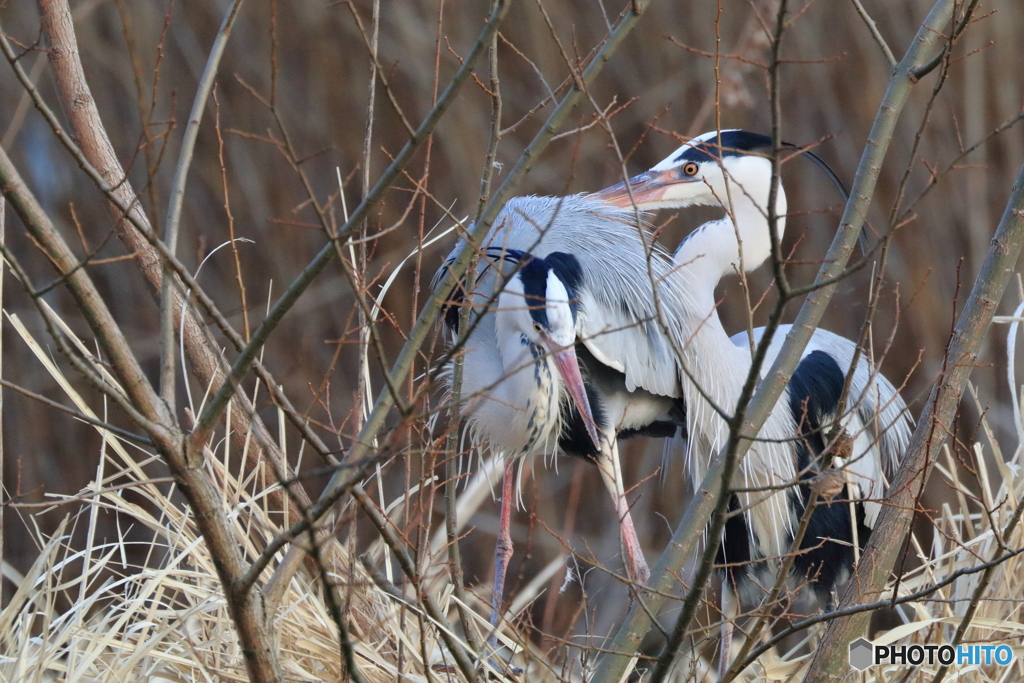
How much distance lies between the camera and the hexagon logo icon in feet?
4.93

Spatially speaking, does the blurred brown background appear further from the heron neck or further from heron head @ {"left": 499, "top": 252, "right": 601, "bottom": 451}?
heron head @ {"left": 499, "top": 252, "right": 601, "bottom": 451}

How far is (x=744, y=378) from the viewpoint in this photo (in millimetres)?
2172

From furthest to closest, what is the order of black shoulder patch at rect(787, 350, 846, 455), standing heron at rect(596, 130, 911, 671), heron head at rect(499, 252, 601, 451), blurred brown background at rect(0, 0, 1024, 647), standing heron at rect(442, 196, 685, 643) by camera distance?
blurred brown background at rect(0, 0, 1024, 647) → black shoulder patch at rect(787, 350, 846, 455) → standing heron at rect(596, 130, 911, 671) → standing heron at rect(442, 196, 685, 643) → heron head at rect(499, 252, 601, 451)

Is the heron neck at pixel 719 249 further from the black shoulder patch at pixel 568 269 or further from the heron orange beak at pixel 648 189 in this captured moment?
the black shoulder patch at pixel 568 269

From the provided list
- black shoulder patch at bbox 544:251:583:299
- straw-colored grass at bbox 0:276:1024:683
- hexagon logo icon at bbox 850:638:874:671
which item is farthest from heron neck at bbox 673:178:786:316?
hexagon logo icon at bbox 850:638:874:671

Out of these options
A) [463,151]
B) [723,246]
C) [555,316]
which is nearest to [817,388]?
[723,246]

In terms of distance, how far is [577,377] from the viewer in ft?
6.24

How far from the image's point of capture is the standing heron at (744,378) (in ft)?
6.84

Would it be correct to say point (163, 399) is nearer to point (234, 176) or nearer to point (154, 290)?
point (154, 290)

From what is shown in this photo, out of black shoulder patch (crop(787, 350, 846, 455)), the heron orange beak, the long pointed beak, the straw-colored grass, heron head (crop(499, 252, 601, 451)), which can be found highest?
the heron orange beak

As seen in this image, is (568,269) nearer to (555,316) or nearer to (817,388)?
(555,316)

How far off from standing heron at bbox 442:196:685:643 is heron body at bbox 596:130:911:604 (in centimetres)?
7

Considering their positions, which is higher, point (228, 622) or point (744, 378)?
point (744, 378)

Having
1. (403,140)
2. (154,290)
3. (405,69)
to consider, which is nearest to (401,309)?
(403,140)
